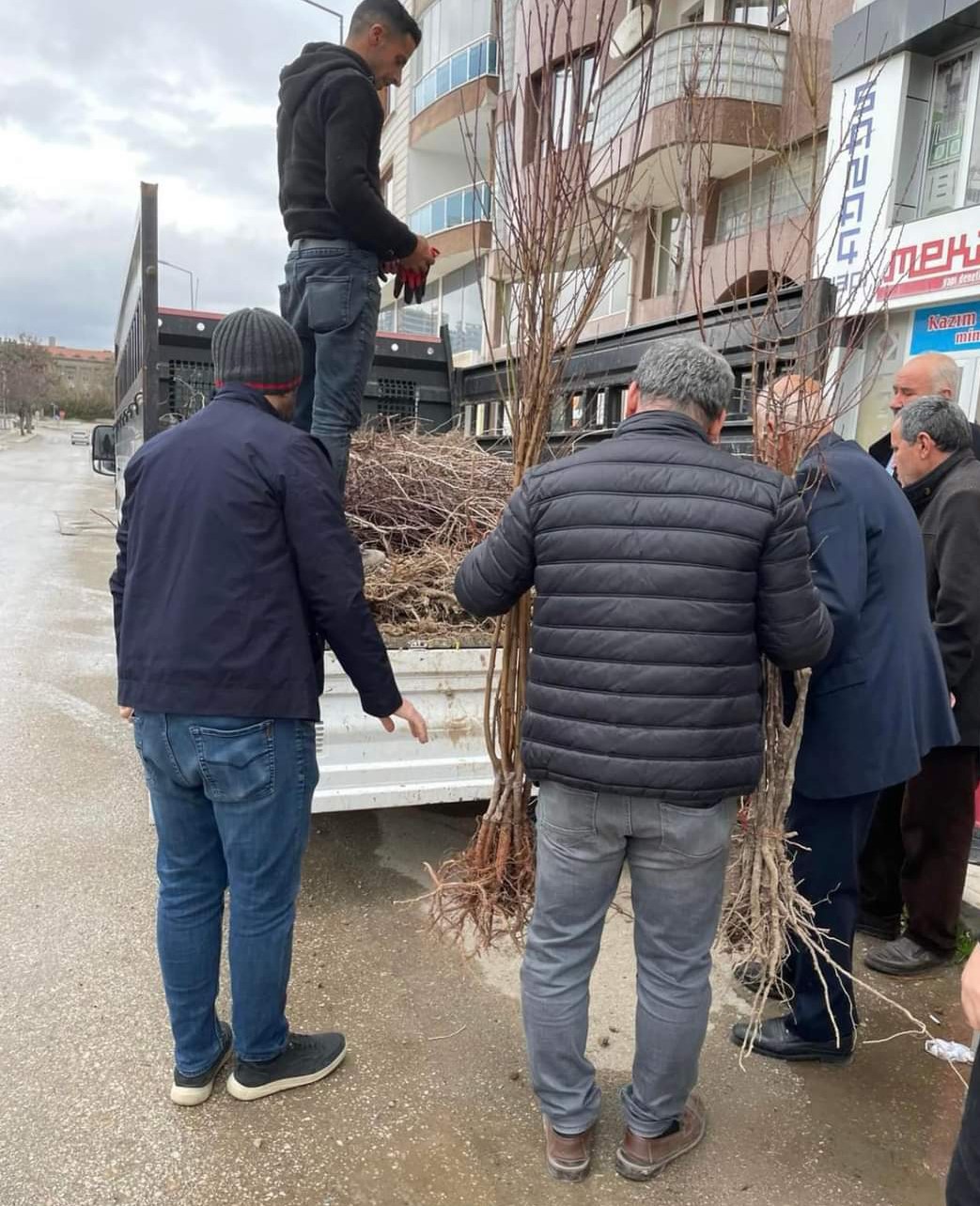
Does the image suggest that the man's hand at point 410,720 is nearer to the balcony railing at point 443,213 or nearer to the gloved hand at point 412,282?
the gloved hand at point 412,282

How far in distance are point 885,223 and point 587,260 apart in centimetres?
718

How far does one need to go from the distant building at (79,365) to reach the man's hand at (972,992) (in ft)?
322

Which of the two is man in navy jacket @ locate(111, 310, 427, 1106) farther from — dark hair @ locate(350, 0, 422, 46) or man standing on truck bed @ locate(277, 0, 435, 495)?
dark hair @ locate(350, 0, 422, 46)

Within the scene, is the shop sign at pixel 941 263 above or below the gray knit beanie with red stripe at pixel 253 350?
above

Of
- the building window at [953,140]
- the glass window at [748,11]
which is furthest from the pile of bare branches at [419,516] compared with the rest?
the glass window at [748,11]

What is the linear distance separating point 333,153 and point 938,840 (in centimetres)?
309

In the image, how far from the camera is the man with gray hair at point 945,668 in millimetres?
2957

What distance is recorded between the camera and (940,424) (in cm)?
306

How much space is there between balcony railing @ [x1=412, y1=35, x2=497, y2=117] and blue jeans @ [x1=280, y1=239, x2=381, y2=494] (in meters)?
18.1

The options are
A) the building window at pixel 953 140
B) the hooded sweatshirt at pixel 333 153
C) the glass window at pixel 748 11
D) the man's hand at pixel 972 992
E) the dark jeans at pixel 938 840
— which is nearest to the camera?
the man's hand at pixel 972 992

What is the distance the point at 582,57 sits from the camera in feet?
7.97

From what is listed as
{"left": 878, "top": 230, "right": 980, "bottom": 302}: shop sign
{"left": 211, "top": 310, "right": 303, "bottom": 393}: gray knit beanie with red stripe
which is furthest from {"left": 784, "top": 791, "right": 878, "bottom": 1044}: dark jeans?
{"left": 878, "top": 230, "right": 980, "bottom": 302}: shop sign

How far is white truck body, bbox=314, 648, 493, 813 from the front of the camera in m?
3.15

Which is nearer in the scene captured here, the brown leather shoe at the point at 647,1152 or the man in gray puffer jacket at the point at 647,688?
the man in gray puffer jacket at the point at 647,688
